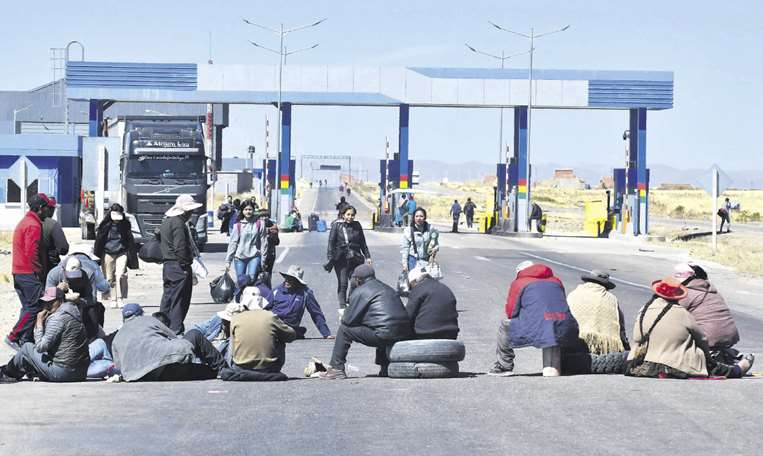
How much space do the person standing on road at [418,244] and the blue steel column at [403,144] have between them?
44885 millimetres

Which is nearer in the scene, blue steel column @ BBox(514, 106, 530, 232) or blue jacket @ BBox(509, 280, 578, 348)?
blue jacket @ BBox(509, 280, 578, 348)

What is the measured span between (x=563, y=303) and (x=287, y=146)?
5379cm

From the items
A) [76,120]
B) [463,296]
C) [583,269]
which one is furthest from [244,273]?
[76,120]

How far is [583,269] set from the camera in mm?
38625

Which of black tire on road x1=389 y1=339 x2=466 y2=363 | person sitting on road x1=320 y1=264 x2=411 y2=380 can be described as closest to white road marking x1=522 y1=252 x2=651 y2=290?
black tire on road x1=389 y1=339 x2=466 y2=363

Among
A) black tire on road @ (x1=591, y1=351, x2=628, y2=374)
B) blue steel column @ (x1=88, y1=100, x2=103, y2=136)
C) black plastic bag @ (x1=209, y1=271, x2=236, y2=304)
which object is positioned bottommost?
black plastic bag @ (x1=209, y1=271, x2=236, y2=304)

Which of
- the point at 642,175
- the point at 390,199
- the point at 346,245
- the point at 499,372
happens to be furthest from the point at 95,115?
the point at 499,372

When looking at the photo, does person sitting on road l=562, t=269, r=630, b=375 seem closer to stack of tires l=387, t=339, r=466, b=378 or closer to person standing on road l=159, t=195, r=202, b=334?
stack of tires l=387, t=339, r=466, b=378

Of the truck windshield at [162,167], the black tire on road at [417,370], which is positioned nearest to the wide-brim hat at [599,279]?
the black tire on road at [417,370]

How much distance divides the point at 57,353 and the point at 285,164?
5397cm

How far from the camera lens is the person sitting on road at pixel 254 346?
541 inches

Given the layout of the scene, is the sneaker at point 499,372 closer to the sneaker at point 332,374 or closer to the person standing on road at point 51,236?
the sneaker at point 332,374

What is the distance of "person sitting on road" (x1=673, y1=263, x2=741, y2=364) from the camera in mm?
14516

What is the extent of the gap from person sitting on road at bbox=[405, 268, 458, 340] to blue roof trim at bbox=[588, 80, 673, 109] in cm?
5260
